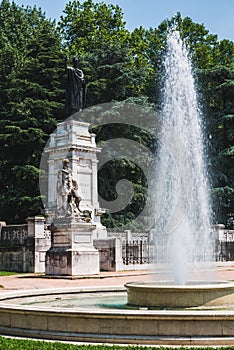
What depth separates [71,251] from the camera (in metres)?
21.1

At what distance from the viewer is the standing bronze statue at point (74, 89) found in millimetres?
34344

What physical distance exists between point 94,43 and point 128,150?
531 inches

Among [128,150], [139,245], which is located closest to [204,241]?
[139,245]

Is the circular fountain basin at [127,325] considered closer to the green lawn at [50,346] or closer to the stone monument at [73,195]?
the green lawn at [50,346]

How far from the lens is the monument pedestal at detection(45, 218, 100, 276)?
69.3ft

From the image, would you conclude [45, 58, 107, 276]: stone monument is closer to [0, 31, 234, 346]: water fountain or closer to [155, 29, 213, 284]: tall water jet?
[155, 29, 213, 284]: tall water jet

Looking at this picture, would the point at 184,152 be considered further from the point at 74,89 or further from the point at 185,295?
the point at 185,295

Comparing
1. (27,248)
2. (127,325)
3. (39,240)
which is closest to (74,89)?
(39,240)

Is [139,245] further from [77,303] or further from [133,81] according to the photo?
[133,81]

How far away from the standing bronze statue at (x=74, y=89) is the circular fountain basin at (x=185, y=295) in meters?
25.5

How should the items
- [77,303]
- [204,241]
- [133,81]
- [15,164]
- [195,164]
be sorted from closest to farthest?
[77,303], [195,164], [204,241], [15,164], [133,81]

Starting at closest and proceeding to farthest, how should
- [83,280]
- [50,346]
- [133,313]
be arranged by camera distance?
[50,346]
[133,313]
[83,280]

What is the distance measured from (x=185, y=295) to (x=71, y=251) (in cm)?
1197

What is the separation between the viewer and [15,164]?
130ft
